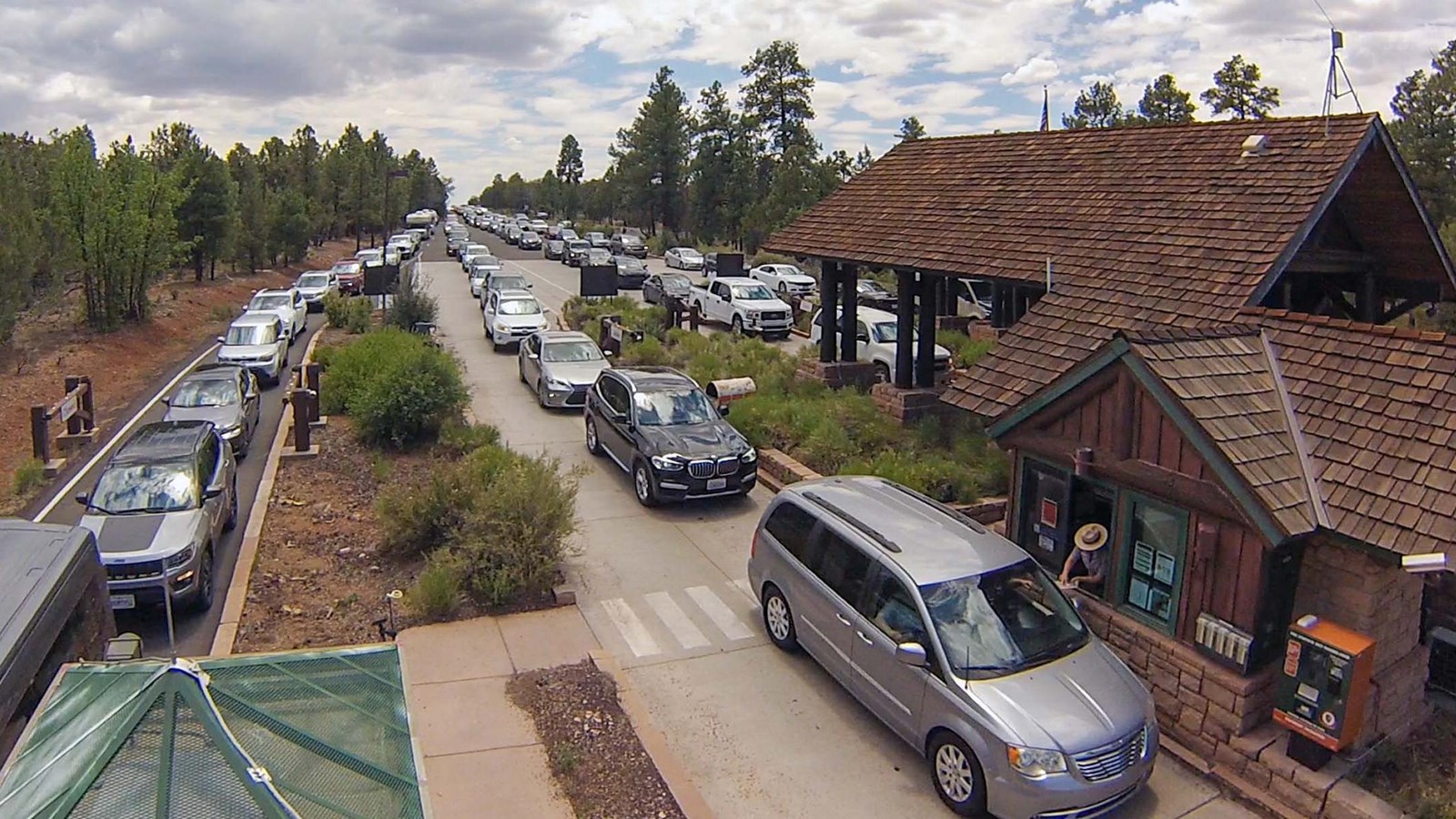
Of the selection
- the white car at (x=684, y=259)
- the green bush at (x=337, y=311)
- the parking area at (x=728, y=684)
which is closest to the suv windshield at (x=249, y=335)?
the green bush at (x=337, y=311)

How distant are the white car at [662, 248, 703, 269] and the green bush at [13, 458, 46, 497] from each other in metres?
39.3

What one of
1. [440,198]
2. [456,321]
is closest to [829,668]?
[456,321]

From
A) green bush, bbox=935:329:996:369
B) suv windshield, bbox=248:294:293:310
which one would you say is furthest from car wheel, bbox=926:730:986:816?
suv windshield, bbox=248:294:293:310

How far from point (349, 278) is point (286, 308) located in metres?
13.7

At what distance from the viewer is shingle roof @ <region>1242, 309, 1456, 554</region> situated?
7414 mm

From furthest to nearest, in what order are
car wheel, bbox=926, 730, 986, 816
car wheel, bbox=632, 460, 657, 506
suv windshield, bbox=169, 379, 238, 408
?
suv windshield, bbox=169, 379, 238, 408 < car wheel, bbox=632, 460, 657, 506 < car wheel, bbox=926, 730, 986, 816

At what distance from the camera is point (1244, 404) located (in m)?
8.41

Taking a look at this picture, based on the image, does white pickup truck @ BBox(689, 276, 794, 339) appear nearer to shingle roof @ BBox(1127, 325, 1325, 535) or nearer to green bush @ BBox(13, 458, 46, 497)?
green bush @ BBox(13, 458, 46, 497)

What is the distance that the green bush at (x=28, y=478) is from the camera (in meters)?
16.2

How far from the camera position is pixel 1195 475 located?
821cm

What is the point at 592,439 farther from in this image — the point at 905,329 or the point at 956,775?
the point at 956,775

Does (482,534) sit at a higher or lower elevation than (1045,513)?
lower

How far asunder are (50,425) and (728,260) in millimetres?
25972

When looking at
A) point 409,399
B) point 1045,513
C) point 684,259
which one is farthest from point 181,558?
point 684,259
